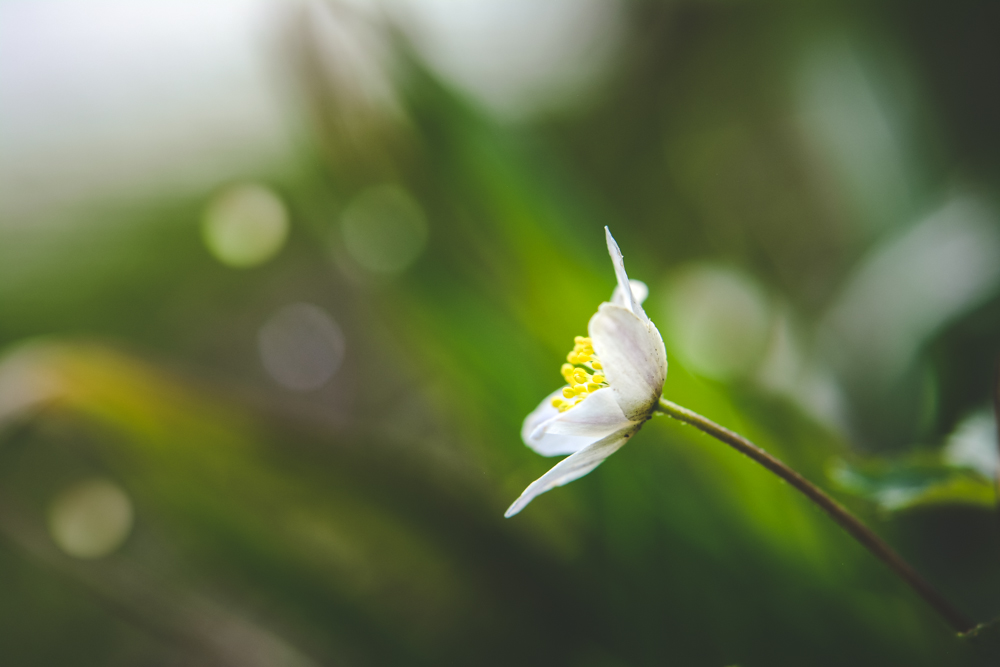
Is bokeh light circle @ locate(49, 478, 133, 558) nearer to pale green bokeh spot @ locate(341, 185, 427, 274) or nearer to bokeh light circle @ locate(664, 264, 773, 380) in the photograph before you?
pale green bokeh spot @ locate(341, 185, 427, 274)

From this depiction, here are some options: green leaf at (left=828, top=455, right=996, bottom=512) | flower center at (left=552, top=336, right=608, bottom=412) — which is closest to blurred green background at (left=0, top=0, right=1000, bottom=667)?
green leaf at (left=828, top=455, right=996, bottom=512)

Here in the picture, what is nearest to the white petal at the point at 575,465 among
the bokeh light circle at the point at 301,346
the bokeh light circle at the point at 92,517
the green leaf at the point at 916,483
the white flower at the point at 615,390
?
the white flower at the point at 615,390

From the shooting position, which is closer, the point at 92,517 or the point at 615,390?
the point at 615,390

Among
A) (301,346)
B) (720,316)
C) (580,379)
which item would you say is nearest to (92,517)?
(301,346)

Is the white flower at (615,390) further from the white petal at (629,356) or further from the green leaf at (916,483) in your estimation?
the green leaf at (916,483)

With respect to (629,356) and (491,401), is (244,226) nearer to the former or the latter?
(491,401)
